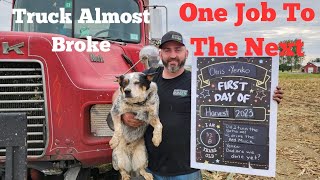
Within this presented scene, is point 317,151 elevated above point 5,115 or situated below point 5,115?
below

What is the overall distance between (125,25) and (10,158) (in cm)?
365

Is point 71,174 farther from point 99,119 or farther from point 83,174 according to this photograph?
point 99,119

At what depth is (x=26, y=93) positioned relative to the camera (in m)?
3.78

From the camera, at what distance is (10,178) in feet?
7.99

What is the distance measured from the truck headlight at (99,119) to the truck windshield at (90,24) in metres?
1.68

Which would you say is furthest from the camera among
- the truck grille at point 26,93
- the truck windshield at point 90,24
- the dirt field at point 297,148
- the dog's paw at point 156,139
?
the dirt field at point 297,148

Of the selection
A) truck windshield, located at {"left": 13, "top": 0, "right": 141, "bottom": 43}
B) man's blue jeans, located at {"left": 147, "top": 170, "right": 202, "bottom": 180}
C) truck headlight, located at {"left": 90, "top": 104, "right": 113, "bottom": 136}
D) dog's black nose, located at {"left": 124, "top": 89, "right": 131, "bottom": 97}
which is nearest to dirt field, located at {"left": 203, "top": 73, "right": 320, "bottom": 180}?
man's blue jeans, located at {"left": 147, "top": 170, "right": 202, "bottom": 180}

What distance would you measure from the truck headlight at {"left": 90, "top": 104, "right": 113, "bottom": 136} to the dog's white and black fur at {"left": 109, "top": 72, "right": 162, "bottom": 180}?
14.0 inches

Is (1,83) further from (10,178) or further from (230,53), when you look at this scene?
(230,53)

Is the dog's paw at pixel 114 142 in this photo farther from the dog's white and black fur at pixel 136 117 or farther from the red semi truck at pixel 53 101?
the red semi truck at pixel 53 101

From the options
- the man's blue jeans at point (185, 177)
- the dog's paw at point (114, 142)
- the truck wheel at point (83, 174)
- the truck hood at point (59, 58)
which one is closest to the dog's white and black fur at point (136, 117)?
the dog's paw at point (114, 142)

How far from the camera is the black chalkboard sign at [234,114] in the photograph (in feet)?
10.8

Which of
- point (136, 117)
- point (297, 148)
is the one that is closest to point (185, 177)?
point (136, 117)

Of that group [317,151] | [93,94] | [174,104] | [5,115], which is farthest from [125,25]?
[317,151]
